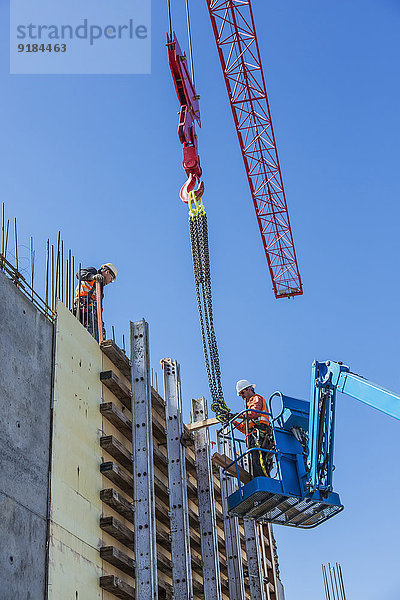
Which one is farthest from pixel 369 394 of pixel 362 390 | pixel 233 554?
pixel 233 554

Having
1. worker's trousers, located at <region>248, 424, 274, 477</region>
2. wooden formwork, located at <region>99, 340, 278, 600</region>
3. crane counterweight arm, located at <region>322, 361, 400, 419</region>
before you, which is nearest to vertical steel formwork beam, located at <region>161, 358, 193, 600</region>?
wooden formwork, located at <region>99, 340, 278, 600</region>

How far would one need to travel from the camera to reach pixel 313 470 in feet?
53.1

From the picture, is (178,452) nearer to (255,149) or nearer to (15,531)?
(15,531)

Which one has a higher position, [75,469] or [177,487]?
[177,487]

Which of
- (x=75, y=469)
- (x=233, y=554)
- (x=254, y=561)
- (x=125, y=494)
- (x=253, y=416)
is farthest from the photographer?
(x=254, y=561)

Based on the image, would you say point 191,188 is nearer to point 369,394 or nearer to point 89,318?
point 89,318

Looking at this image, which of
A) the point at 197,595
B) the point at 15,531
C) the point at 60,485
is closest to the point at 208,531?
the point at 197,595

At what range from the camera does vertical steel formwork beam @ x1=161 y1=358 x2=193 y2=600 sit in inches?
647

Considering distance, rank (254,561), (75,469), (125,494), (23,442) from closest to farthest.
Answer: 1. (23,442)
2. (75,469)
3. (125,494)
4. (254,561)

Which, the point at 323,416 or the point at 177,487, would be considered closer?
the point at 323,416

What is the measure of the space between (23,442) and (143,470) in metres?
3.72

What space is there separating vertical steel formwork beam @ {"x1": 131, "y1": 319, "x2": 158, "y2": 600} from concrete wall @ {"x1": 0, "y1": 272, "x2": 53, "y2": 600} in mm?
2822

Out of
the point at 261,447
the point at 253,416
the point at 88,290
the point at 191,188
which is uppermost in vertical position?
the point at 191,188

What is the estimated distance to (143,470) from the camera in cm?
1586
